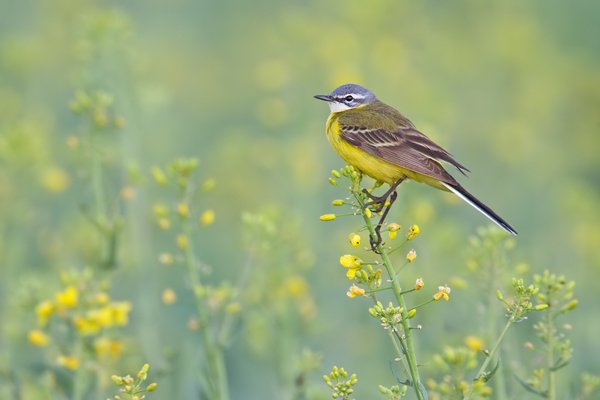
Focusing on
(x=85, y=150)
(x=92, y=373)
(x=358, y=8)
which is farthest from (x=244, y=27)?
(x=92, y=373)

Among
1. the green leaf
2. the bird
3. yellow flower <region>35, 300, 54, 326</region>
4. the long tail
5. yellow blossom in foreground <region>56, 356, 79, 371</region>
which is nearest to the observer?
the green leaf

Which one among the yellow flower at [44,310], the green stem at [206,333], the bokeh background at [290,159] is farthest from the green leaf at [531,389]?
the yellow flower at [44,310]

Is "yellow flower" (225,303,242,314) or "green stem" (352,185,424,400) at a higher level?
"yellow flower" (225,303,242,314)

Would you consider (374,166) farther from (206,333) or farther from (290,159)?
(290,159)

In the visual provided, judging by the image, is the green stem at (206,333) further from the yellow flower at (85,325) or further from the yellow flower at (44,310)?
the yellow flower at (44,310)

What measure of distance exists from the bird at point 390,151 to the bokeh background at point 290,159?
726 millimetres

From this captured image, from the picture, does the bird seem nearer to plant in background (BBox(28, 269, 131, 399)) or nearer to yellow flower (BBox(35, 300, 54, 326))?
plant in background (BBox(28, 269, 131, 399))

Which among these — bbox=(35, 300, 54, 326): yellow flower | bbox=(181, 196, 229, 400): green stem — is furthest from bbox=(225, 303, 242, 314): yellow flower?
bbox=(35, 300, 54, 326): yellow flower

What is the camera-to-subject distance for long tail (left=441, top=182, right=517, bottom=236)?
4.00m

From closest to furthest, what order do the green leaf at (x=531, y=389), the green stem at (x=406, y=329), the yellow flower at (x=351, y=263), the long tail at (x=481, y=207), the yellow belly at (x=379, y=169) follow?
1. the green stem at (x=406, y=329)
2. the yellow flower at (x=351, y=263)
3. the green leaf at (x=531, y=389)
4. the long tail at (x=481, y=207)
5. the yellow belly at (x=379, y=169)

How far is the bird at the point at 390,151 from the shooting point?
4661mm

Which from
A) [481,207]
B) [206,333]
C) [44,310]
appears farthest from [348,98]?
[44,310]

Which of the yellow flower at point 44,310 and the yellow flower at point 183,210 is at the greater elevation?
the yellow flower at point 183,210

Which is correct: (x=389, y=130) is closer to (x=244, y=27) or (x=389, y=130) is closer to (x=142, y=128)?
(x=142, y=128)
